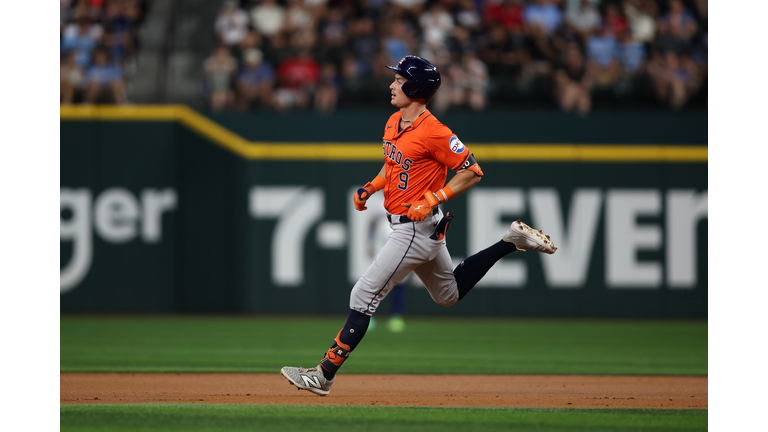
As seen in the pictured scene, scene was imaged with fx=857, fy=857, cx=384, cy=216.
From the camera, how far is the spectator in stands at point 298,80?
13742 mm

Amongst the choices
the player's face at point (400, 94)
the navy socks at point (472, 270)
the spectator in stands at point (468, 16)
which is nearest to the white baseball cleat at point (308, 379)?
the navy socks at point (472, 270)

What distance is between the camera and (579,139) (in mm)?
13359

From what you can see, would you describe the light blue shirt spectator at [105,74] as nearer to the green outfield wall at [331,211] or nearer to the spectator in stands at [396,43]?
the green outfield wall at [331,211]

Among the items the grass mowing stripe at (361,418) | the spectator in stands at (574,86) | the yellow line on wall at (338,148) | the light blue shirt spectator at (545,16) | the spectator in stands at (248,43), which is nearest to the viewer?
the grass mowing stripe at (361,418)

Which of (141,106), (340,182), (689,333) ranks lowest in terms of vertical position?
(689,333)

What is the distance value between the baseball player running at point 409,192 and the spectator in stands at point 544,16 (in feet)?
29.3

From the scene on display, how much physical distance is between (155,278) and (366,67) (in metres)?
4.68

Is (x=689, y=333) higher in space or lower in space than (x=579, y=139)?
lower

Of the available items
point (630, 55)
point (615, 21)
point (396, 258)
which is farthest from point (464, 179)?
point (615, 21)

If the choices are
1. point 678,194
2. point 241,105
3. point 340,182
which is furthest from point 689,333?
point 241,105

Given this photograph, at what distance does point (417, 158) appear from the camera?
18.1ft

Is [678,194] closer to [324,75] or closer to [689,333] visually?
[689,333]

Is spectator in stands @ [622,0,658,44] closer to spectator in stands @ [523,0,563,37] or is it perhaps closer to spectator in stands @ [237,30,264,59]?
spectator in stands @ [523,0,563,37]

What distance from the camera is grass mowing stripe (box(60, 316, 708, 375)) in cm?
784
